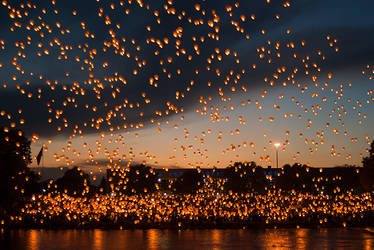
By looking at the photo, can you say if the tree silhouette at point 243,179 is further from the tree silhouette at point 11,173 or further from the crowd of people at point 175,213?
the tree silhouette at point 11,173

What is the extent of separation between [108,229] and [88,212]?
223 cm

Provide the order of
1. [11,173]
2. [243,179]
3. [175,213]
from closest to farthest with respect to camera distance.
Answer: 1. [11,173]
2. [175,213]
3. [243,179]

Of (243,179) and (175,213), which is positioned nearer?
(175,213)

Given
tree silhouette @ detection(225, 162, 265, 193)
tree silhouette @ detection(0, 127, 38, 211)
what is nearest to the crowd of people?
tree silhouette @ detection(0, 127, 38, 211)

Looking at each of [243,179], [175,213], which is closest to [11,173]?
[175,213]

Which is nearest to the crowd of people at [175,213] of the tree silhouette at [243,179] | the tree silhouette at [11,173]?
the tree silhouette at [11,173]

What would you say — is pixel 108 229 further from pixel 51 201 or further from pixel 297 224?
pixel 297 224

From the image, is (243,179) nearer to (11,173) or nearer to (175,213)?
(175,213)

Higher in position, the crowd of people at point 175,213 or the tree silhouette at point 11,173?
the tree silhouette at point 11,173

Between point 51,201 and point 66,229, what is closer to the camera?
point 66,229

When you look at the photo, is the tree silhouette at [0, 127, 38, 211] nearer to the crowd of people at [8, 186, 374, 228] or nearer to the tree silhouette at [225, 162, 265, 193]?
the crowd of people at [8, 186, 374, 228]

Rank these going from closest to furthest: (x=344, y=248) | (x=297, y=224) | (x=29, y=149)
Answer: (x=344, y=248), (x=297, y=224), (x=29, y=149)

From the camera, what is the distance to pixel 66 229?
26344 millimetres

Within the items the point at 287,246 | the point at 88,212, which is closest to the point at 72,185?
the point at 88,212
